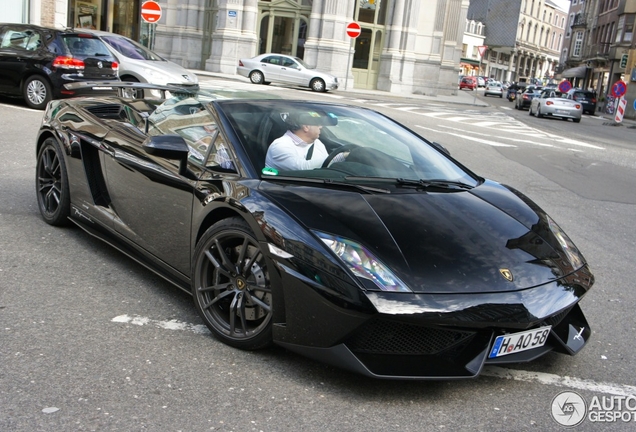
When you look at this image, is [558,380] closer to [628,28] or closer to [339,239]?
[339,239]

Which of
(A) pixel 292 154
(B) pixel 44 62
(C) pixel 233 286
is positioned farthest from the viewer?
(B) pixel 44 62

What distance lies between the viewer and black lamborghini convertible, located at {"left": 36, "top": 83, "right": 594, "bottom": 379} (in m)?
3.30

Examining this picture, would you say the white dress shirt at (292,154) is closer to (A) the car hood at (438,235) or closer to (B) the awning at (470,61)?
(A) the car hood at (438,235)

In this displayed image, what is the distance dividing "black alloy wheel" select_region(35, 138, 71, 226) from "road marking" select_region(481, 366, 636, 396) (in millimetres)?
3495

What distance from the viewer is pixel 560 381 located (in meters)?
3.73

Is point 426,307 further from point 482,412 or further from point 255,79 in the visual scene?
point 255,79

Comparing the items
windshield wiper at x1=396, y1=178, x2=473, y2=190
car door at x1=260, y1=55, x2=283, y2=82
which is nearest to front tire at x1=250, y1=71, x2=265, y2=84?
car door at x1=260, y1=55, x2=283, y2=82

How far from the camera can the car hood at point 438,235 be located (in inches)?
135

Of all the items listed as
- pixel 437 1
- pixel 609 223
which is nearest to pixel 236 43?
pixel 437 1

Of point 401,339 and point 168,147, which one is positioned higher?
point 168,147

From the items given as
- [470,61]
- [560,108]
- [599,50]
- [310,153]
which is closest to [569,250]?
[310,153]

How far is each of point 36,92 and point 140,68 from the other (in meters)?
3.56

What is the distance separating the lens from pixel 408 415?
3.25 metres

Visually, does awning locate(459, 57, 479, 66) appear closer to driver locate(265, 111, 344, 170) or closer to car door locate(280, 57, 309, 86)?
car door locate(280, 57, 309, 86)
